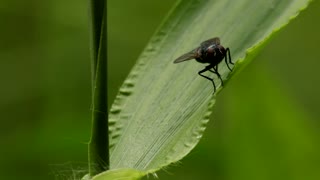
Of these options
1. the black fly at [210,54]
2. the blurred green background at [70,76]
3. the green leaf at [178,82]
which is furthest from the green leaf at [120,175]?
the blurred green background at [70,76]

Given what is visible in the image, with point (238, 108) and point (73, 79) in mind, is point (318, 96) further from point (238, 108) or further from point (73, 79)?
point (238, 108)

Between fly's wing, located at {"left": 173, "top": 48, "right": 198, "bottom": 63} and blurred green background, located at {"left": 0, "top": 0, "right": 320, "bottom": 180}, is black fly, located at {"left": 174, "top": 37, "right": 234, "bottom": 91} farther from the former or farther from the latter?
blurred green background, located at {"left": 0, "top": 0, "right": 320, "bottom": 180}

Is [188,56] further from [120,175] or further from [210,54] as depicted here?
[120,175]

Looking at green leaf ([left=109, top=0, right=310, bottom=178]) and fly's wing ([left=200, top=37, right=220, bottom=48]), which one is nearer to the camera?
green leaf ([left=109, top=0, right=310, bottom=178])

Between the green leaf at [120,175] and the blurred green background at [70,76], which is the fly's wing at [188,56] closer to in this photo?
the green leaf at [120,175]

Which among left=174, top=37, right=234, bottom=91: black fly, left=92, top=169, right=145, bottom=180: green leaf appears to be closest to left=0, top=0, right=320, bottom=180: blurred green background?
left=174, top=37, right=234, bottom=91: black fly

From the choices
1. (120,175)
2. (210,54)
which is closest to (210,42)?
(210,54)
